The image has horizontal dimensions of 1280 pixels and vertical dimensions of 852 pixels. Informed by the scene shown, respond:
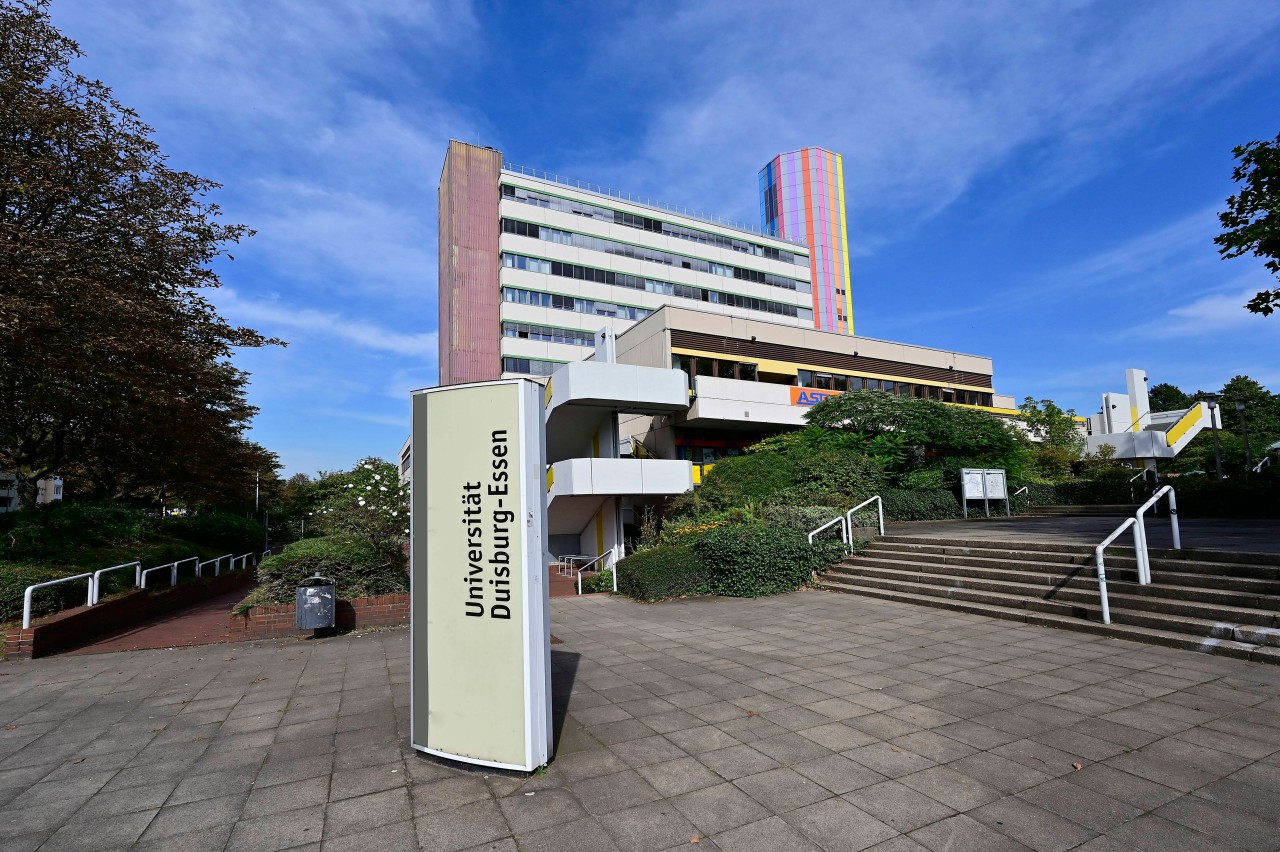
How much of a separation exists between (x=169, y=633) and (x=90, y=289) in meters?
6.56

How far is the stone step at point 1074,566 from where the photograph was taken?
24.2 ft

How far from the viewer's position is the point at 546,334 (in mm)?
42125

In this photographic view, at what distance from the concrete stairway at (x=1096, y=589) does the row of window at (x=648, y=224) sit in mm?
38328

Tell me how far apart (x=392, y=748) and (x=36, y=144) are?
53.2ft

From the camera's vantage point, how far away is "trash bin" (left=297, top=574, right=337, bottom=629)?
880cm

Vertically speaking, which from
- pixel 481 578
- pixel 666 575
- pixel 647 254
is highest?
pixel 647 254

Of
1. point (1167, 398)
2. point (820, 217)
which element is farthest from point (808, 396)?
point (1167, 398)

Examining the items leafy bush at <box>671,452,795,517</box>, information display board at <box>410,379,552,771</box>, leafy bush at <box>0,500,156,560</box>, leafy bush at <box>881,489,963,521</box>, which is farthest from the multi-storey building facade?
information display board at <box>410,379,552,771</box>

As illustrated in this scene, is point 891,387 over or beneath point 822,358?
beneath

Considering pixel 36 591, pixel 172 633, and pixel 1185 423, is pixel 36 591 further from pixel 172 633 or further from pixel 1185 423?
pixel 1185 423

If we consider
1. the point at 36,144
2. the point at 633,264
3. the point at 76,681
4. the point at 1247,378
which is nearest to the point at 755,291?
the point at 633,264

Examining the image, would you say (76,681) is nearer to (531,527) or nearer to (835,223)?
(531,527)

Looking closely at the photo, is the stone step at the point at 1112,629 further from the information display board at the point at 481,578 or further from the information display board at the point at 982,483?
the information display board at the point at 982,483

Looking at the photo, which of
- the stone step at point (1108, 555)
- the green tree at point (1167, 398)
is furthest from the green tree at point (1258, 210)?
the green tree at point (1167, 398)
